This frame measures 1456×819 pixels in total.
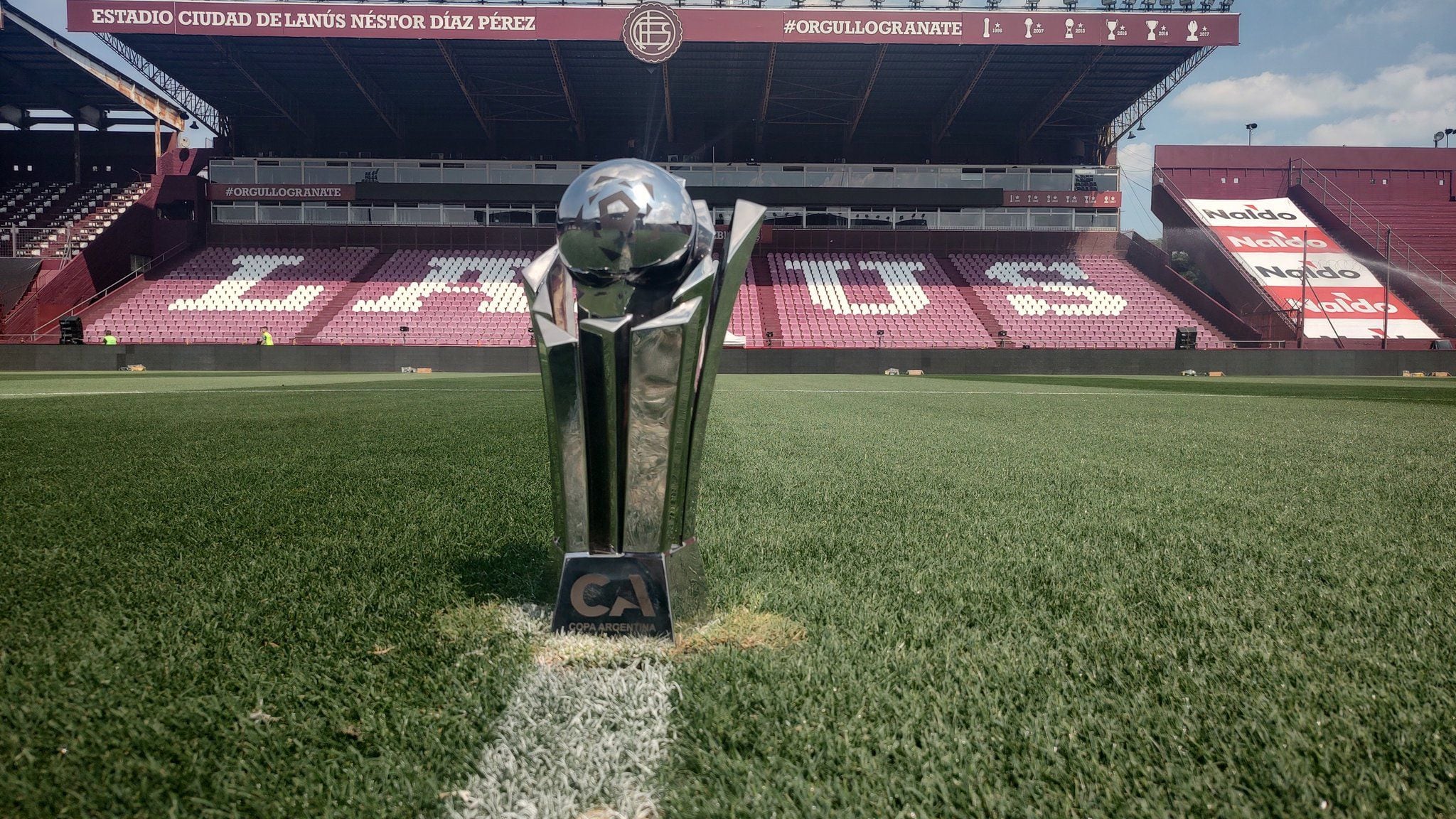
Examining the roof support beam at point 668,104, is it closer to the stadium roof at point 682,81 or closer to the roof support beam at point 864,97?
the stadium roof at point 682,81

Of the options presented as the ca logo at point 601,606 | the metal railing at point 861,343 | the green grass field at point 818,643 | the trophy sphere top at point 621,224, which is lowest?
the green grass field at point 818,643

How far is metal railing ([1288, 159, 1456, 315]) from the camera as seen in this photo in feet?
92.3

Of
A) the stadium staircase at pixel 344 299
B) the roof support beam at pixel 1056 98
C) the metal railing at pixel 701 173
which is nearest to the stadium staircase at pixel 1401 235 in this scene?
the metal railing at pixel 701 173

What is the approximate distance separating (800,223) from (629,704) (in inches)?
1088

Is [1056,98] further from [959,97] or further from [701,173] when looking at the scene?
[701,173]

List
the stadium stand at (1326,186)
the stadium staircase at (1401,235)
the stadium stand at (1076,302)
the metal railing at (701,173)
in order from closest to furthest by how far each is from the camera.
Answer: the stadium stand at (1076,302) → the metal railing at (701,173) → the stadium staircase at (1401,235) → the stadium stand at (1326,186)

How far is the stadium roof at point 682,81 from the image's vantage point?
21.3m

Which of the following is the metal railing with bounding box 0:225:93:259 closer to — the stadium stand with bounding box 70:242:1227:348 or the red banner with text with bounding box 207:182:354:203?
the stadium stand with bounding box 70:242:1227:348

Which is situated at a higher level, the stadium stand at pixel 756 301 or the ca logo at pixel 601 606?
the stadium stand at pixel 756 301

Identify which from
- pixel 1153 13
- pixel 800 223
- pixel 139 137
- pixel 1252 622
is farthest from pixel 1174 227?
pixel 139 137

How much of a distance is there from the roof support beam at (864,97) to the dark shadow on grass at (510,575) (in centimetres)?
2316

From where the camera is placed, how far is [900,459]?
3.73 meters

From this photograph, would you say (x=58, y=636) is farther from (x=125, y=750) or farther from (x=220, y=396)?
(x=220, y=396)

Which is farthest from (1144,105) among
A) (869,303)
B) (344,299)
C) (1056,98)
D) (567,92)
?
(344,299)
